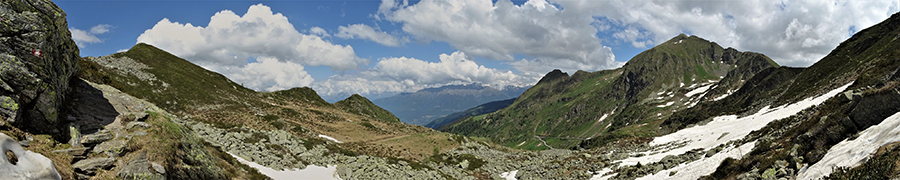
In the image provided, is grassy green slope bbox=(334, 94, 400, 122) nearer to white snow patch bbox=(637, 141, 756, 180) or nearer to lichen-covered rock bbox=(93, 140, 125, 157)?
white snow patch bbox=(637, 141, 756, 180)

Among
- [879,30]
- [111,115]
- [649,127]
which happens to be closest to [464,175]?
[111,115]

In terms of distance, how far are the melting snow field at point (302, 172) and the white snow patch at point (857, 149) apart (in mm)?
31414

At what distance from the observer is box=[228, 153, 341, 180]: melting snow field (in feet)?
86.8

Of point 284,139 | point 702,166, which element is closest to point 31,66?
point 284,139

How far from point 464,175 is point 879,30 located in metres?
138

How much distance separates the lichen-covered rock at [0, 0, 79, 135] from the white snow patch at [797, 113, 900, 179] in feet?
101

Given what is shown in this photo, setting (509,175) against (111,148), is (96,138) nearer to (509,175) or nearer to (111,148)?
(111,148)

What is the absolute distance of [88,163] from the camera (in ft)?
40.3

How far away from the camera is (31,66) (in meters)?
12.7

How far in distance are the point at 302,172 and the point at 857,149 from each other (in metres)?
35.3

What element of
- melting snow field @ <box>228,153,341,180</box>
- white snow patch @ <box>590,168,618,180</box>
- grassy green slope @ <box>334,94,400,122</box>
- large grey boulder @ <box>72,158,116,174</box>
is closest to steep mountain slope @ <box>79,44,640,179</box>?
melting snow field @ <box>228,153,341,180</box>

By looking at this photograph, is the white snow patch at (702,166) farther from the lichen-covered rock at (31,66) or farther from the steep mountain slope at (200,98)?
the steep mountain slope at (200,98)

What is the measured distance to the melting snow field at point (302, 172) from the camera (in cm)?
2645

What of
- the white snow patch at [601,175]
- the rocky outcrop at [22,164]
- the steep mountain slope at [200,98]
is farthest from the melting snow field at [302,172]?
the white snow patch at [601,175]
